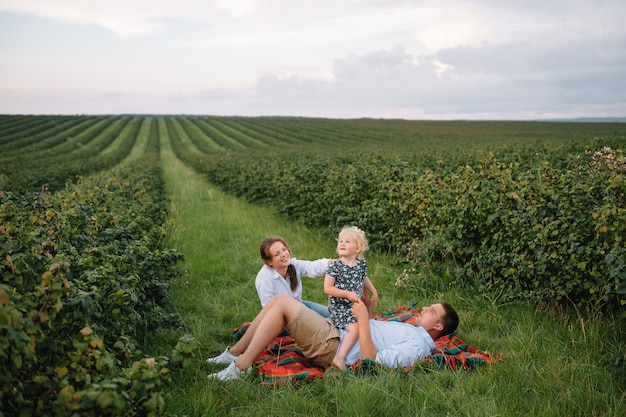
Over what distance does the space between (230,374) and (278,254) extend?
1.11 metres

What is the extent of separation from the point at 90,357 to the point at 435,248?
424 centimetres

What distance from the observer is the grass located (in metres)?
2.98

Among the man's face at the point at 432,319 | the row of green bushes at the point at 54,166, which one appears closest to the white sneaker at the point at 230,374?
the man's face at the point at 432,319

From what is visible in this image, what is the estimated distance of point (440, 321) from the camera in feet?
12.7

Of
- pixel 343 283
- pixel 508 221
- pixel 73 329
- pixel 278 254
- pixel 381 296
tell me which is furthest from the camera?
pixel 381 296

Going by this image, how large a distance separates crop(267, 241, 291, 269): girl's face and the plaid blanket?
0.71 metres

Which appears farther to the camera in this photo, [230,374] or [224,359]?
[224,359]

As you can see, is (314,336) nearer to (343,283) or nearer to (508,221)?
(343,283)

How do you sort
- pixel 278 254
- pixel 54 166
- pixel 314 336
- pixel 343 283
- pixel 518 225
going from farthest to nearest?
pixel 54 166, pixel 518 225, pixel 278 254, pixel 343 283, pixel 314 336

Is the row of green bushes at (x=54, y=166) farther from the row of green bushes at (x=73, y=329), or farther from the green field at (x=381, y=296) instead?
the row of green bushes at (x=73, y=329)

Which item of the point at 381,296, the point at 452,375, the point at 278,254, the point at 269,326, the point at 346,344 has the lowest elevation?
the point at 381,296

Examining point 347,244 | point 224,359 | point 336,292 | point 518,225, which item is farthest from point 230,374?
point 518,225

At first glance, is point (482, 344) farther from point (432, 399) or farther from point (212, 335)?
point (212, 335)

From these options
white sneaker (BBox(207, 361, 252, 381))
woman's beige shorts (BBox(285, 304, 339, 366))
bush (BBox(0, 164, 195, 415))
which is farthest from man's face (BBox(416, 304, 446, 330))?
bush (BBox(0, 164, 195, 415))
